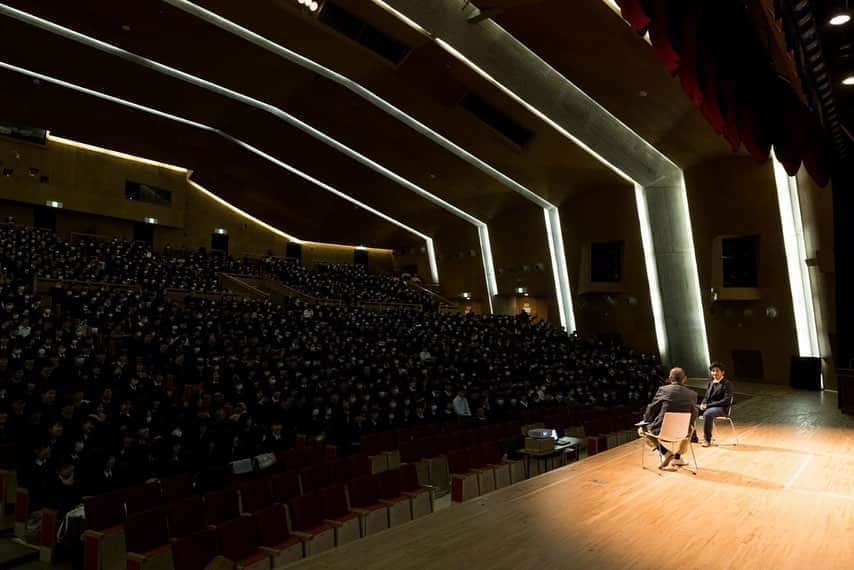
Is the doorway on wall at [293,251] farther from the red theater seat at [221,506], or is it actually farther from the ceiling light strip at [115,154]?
the red theater seat at [221,506]

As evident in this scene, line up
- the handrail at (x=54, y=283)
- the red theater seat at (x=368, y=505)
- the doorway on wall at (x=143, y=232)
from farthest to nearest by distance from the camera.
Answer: the doorway on wall at (x=143, y=232)
the handrail at (x=54, y=283)
the red theater seat at (x=368, y=505)

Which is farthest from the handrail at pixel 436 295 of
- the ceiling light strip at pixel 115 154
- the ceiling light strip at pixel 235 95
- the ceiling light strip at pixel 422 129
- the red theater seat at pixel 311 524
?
the red theater seat at pixel 311 524

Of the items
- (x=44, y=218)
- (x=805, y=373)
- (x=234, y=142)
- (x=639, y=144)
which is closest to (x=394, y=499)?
(x=639, y=144)

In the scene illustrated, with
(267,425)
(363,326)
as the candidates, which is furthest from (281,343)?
(267,425)

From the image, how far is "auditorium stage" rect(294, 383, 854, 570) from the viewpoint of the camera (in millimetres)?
3281

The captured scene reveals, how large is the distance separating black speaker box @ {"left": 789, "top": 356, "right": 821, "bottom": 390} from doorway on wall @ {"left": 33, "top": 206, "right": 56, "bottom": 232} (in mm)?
22437

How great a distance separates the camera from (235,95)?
1723cm

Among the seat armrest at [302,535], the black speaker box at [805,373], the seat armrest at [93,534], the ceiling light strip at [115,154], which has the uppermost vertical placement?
the ceiling light strip at [115,154]

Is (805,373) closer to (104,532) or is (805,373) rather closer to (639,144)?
(639,144)

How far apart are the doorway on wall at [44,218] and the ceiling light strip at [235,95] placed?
25.6 feet

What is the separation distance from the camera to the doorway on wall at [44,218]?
1980 centimetres

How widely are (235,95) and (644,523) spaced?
54.2ft

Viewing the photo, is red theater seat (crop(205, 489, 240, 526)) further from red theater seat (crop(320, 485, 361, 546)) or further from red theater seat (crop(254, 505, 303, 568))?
red theater seat (crop(320, 485, 361, 546))

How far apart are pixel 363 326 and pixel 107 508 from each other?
11.1 meters
